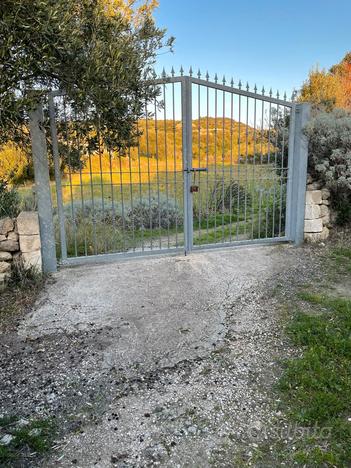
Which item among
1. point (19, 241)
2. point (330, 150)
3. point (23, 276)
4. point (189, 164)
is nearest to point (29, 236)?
point (19, 241)

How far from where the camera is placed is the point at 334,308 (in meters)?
3.42

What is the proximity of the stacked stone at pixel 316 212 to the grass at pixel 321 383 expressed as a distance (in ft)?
7.36

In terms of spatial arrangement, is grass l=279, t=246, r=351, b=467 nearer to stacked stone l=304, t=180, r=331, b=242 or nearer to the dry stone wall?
stacked stone l=304, t=180, r=331, b=242

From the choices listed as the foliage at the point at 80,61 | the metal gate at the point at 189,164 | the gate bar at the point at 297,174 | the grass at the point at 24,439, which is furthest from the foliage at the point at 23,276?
the gate bar at the point at 297,174

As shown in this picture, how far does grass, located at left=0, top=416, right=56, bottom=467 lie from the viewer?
1.77 meters

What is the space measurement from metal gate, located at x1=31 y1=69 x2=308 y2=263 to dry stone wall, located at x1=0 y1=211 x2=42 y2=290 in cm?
45

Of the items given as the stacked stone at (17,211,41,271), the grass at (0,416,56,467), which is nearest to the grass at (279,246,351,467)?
the grass at (0,416,56,467)

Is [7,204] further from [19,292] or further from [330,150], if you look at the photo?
[330,150]

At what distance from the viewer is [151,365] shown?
2629mm

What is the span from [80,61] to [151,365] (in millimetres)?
2559

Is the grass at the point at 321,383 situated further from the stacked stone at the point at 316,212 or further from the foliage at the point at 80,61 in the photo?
the foliage at the point at 80,61

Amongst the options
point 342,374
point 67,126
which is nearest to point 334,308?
point 342,374

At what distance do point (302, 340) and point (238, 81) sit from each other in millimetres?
3674

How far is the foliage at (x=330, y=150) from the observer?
5.29 meters
